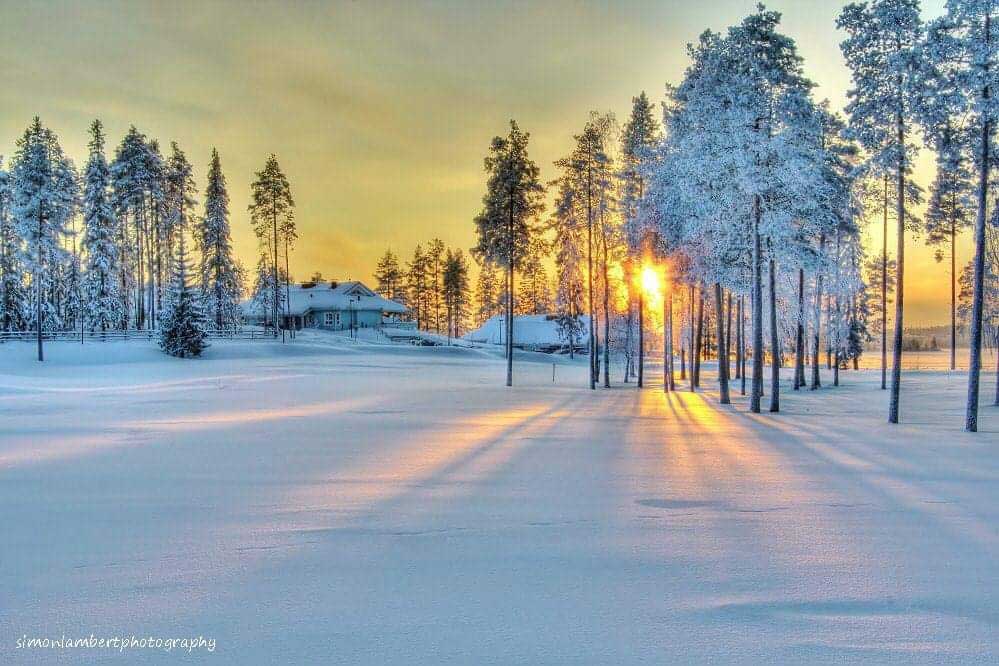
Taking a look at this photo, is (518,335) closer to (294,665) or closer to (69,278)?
(69,278)

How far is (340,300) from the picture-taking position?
82.6m

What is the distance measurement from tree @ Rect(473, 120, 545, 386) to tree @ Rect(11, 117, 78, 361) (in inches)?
1147

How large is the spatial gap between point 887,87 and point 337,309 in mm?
71473

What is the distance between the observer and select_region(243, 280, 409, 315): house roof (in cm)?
8169

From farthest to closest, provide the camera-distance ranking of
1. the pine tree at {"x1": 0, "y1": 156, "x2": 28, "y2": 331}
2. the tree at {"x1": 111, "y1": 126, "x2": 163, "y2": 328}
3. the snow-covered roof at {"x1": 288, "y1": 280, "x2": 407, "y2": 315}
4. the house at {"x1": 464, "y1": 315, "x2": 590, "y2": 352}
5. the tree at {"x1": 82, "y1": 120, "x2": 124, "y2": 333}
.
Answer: the snow-covered roof at {"x1": 288, "y1": 280, "x2": 407, "y2": 315} < the house at {"x1": 464, "y1": 315, "x2": 590, "y2": 352} < the tree at {"x1": 111, "y1": 126, "x2": 163, "y2": 328} < the tree at {"x1": 82, "y1": 120, "x2": 124, "y2": 333} < the pine tree at {"x1": 0, "y1": 156, "x2": 28, "y2": 331}

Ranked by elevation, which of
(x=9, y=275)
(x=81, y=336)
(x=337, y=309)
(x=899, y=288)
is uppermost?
(x=9, y=275)

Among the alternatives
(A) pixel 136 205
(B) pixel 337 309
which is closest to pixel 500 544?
(A) pixel 136 205

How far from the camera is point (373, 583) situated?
5203 millimetres

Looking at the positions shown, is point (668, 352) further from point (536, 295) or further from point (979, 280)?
point (536, 295)

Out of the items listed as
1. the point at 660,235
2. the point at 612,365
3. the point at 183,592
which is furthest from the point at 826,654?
the point at 612,365

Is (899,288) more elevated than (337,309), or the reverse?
(337,309)

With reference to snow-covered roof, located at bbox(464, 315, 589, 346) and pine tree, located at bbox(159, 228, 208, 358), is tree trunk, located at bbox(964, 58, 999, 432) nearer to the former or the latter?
pine tree, located at bbox(159, 228, 208, 358)

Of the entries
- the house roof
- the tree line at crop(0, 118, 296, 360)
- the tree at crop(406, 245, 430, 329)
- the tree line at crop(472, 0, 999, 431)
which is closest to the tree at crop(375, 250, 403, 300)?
the tree at crop(406, 245, 430, 329)

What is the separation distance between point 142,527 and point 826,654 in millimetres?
6563
